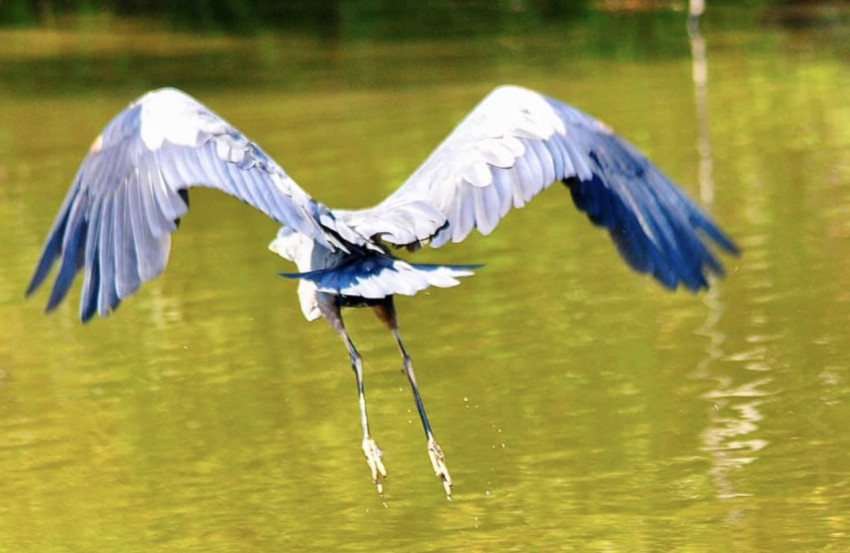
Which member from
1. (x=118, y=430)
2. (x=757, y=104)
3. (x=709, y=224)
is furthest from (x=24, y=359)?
(x=757, y=104)

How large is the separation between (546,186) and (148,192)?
1.30 meters

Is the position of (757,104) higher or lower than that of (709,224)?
lower

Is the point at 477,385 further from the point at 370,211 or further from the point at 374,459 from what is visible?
the point at 370,211

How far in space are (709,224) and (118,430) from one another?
2.84 meters

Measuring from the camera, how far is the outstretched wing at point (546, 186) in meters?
6.01

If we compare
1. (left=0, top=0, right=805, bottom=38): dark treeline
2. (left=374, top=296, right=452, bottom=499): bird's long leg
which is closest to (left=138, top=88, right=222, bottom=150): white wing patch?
(left=374, top=296, right=452, bottom=499): bird's long leg

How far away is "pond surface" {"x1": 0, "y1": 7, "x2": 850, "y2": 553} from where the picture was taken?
20.7 ft

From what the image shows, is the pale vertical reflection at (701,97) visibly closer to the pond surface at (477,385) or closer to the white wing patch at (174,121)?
the pond surface at (477,385)

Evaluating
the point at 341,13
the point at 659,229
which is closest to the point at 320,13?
the point at 341,13

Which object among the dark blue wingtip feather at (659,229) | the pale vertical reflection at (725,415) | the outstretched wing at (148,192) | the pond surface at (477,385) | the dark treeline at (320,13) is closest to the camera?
the outstretched wing at (148,192)

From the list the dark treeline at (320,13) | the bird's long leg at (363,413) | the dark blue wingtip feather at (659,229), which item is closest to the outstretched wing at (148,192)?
the bird's long leg at (363,413)

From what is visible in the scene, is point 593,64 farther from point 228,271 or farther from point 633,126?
point 228,271

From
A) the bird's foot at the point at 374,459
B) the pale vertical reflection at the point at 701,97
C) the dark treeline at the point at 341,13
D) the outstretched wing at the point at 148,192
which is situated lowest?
the dark treeline at the point at 341,13

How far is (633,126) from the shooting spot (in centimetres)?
1436
